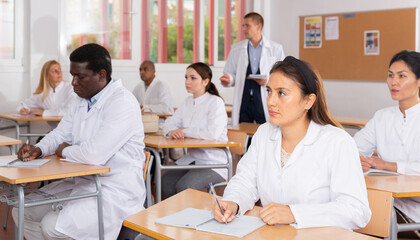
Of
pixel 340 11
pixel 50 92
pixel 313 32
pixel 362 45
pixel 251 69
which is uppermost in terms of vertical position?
pixel 340 11

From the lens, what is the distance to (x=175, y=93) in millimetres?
7625

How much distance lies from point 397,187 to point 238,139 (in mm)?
1811

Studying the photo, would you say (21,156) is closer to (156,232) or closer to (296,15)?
(156,232)

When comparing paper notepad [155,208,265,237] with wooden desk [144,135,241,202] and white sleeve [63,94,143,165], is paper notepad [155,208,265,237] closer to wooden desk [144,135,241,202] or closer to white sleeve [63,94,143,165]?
white sleeve [63,94,143,165]

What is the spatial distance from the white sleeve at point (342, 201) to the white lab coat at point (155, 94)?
457 centimetres

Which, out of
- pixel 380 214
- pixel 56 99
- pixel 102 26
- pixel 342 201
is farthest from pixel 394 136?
pixel 102 26

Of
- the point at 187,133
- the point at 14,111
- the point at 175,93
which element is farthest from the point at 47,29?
the point at 187,133

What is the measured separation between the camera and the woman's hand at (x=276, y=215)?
5.59 feet

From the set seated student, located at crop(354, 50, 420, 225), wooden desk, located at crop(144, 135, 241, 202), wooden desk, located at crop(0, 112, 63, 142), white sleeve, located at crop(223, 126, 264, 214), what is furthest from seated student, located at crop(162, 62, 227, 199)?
wooden desk, located at crop(0, 112, 63, 142)

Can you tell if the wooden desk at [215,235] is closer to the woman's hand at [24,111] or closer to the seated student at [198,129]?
the seated student at [198,129]

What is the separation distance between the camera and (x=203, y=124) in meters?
4.18

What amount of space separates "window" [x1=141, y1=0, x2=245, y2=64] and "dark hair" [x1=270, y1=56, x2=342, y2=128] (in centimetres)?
565

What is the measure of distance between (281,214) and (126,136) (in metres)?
1.39

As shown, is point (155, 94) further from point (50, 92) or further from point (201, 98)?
point (201, 98)
